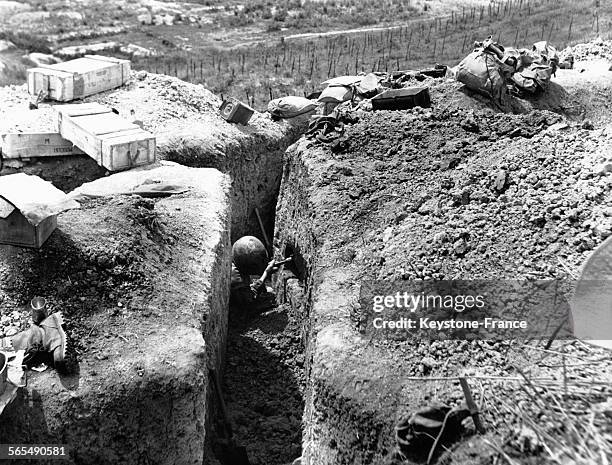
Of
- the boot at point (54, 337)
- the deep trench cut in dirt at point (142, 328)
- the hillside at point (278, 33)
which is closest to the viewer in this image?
the deep trench cut in dirt at point (142, 328)

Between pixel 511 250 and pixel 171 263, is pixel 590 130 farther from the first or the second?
pixel 171 263

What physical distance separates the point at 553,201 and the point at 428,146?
141 inches

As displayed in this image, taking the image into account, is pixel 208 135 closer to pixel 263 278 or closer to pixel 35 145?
pixel 35 145

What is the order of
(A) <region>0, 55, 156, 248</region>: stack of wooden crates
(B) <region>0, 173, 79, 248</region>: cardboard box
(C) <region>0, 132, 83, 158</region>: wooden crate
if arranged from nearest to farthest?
(B) <region>0, 173, 79, 248</region>: cardboard box < (A) <region>0, 55, 156, 248</region>: stack of wooden crates < (C) <region>0, 132, 83, 158</region>: wooden crate

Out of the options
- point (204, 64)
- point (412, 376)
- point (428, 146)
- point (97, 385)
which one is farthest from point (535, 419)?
point (204, 64)

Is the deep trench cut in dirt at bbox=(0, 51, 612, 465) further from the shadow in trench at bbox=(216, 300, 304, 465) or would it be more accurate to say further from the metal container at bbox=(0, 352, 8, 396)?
the metal container at bbox=(0, 352, 8, 396)

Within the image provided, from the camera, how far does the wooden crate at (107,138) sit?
→ 13.0m

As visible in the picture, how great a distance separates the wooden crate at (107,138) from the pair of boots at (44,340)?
5.07 meters

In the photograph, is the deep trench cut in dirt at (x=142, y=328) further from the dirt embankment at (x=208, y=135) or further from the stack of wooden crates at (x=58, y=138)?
the dirt embankment at (x=208, y=135)

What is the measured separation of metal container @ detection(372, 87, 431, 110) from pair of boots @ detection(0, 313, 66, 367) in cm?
803

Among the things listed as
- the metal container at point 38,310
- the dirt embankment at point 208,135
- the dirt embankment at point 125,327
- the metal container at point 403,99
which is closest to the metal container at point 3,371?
the dirt embankment at point 125,327

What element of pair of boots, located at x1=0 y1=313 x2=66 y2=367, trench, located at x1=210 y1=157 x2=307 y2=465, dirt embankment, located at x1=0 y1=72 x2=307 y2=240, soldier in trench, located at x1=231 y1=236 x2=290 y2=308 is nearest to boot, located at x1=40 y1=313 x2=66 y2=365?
pair of boots, located at x1=0 y1=313 x2=66 y2=367

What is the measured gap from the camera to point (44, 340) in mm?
8234

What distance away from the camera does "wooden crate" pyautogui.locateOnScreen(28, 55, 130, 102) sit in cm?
1648
